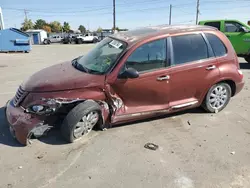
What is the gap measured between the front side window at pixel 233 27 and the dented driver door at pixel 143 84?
288 inches

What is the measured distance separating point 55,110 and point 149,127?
1.66 m

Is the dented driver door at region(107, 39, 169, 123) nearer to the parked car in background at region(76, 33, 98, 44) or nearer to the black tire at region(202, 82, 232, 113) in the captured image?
the black tire at region(202, 82, 232, 113)

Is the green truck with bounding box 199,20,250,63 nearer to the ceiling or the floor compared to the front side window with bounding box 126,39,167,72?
nearer to the ceiling

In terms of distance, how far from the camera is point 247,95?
5.54 metres

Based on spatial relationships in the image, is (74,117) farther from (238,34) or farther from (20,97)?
(238,34)

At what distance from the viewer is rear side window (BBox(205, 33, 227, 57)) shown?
13.2ft

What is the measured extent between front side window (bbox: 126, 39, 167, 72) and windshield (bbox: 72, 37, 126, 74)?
0.83ft

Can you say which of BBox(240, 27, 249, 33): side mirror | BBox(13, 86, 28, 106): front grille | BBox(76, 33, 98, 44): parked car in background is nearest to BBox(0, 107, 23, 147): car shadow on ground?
BBox(13, 86, 28, 106): front grille

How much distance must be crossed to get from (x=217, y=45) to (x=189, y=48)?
2.24ft

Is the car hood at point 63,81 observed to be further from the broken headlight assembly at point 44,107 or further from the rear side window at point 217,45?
the rear side window at point 217,45

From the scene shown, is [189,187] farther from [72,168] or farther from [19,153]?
[19,153]

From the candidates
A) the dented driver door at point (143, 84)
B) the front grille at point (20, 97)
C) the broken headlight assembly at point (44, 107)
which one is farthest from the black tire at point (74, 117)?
the front grille at point (20, 97)

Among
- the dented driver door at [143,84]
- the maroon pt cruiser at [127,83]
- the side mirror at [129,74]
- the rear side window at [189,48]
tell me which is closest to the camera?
the maroon pt cruiser at [127,83]

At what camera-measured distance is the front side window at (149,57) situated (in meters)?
3.47
